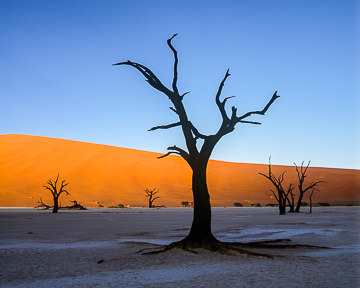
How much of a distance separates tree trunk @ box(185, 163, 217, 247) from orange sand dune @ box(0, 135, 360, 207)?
4482 centimetres

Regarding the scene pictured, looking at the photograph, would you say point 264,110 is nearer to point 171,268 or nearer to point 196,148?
point 196,148

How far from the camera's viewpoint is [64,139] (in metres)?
91.1

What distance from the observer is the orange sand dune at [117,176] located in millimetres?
57594

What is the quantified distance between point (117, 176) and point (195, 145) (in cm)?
6034

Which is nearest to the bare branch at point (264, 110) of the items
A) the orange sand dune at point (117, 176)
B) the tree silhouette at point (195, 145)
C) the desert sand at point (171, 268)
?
the tree silhouette at point (195, 145)

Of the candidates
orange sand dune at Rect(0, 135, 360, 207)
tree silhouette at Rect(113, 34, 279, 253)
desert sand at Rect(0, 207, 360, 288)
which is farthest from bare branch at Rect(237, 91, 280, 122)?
orange sand dune at Rect(0, 135, 360, 207)

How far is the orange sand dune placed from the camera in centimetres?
5759

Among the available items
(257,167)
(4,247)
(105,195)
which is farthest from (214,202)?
(4,247)

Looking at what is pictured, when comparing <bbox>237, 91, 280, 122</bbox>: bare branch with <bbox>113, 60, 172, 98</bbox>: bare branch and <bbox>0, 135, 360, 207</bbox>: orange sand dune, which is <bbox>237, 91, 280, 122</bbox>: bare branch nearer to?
<bbox>113, 60, 172, 98</bbox>: bare branch


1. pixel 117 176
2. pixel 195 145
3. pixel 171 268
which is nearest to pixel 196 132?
pixel 195 145

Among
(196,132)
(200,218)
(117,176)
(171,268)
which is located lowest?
(171,268)

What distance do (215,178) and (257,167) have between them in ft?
55.7

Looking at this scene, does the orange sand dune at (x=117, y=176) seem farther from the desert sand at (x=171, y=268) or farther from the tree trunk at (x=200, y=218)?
the desert sand at (x=171, y=268)

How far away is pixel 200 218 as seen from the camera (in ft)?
28.5
